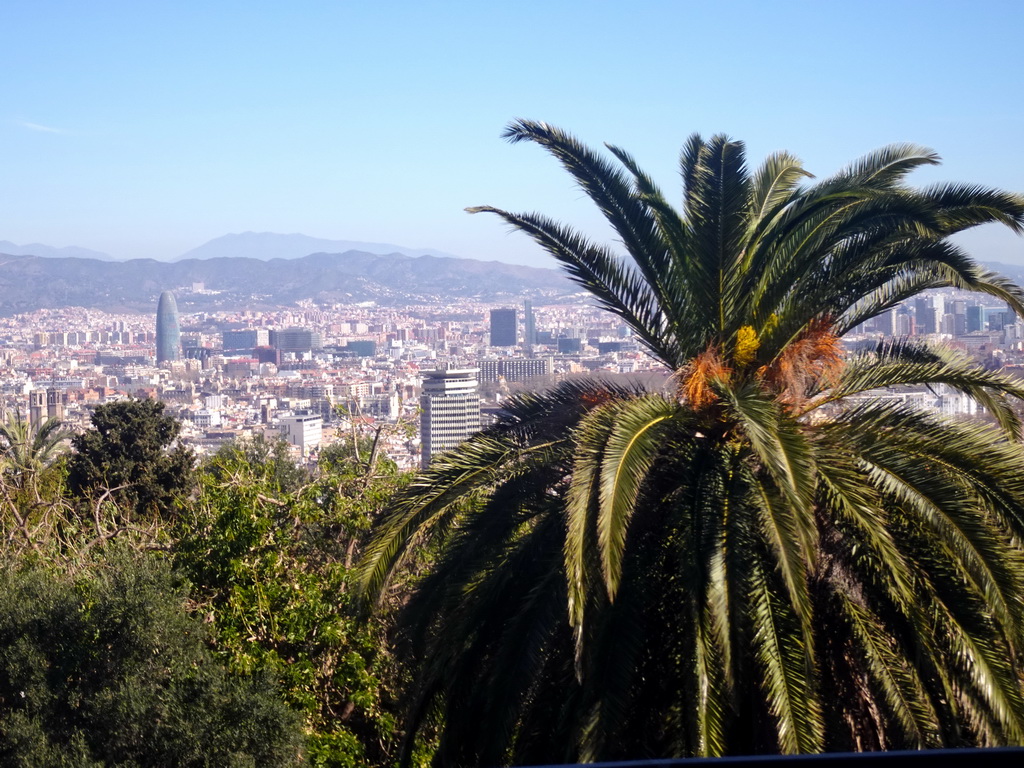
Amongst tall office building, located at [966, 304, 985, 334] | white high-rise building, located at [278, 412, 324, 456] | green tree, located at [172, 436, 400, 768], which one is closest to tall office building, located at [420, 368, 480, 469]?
green tree, located at [172, 436, 400, 768]

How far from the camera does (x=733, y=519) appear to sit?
4719 millimetres

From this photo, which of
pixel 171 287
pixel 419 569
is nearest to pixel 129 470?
pixel 419 569

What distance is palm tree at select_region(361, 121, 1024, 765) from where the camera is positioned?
453 cm

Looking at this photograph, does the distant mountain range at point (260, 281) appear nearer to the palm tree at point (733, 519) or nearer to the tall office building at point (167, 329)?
the tall office building at point (167, 329)

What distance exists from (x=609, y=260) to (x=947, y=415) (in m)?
2.09

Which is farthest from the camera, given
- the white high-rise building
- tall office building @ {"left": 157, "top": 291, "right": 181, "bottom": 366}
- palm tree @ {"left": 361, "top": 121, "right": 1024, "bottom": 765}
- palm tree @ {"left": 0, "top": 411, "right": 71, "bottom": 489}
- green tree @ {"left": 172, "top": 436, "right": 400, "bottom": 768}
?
tall office building @ {"left": 157, "top": 291, "right": 181, "bottom": 366}

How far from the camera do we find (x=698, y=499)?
4.89 m

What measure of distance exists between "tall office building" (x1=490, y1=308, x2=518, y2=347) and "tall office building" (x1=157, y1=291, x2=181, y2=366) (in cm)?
3346

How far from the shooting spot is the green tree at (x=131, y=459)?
14.5 m

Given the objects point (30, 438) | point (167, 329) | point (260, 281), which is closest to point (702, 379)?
point (30, 438)


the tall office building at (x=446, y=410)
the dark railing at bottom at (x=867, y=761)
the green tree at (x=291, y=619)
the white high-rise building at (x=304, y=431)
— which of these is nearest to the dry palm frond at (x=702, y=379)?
the green tree at (x=291, y=619)

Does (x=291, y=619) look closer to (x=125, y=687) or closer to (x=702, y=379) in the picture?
(x=125, y=687)

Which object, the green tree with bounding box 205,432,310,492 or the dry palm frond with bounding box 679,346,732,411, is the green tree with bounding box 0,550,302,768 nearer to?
the green tree with bounding box 205,432,310,492

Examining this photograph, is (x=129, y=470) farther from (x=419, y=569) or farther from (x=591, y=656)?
(x=591, y=656)
